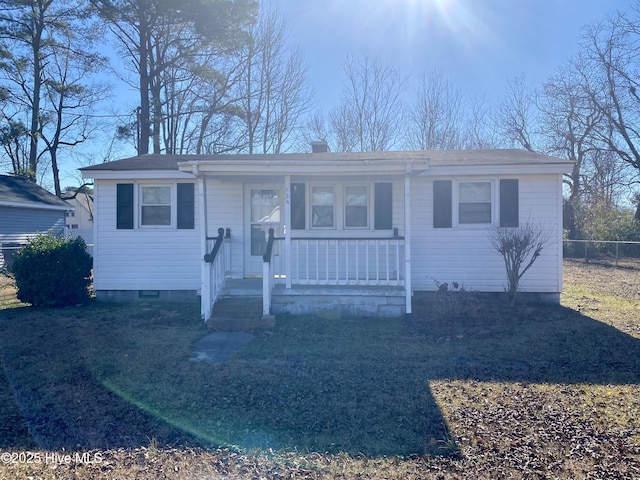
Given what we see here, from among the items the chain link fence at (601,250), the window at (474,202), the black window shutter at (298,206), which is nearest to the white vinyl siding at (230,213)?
the black window shutter at (298,206)

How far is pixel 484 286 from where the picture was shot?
28.0ft

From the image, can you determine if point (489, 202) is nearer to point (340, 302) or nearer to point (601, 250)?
point (340, 302)

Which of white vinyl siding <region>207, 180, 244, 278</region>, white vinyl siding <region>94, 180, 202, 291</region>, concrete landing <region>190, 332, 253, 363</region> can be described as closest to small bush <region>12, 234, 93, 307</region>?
white vinyl siding <region>94, 180, 202, 291</region>

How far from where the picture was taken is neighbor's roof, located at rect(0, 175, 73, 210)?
665 inches

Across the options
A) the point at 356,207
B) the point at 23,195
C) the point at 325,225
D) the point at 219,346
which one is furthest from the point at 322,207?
the point at 23,195

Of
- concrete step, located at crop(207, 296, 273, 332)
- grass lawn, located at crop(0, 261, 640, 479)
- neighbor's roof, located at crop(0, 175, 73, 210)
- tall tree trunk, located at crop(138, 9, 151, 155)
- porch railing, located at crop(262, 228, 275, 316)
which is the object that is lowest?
grass lawn, located at crop(0, 261, 640, 479)

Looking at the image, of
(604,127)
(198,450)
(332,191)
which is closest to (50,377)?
(198,450)

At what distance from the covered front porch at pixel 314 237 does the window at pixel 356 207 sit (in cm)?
2

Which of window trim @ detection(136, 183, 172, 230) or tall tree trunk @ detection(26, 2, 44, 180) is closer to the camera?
window trim @ detection(136, 183, 172, 230)

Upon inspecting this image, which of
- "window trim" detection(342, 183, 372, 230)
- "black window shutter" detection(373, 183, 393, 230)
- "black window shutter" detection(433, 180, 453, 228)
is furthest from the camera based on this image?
"window trim" detection(342, 183, 372, 230)

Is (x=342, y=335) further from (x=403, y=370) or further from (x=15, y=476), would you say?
(x=15, y=476)

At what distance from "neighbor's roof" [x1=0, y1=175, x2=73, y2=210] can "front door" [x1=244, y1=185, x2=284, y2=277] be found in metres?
12.7

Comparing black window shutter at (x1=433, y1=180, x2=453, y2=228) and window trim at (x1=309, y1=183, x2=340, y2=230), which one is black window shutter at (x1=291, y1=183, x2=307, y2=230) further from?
black window shutter at (x1=433, y1=180, x2=453, y2=228)

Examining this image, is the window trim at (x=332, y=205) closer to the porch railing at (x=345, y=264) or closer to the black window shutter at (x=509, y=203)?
the porch railing at (x=345, y=264)
